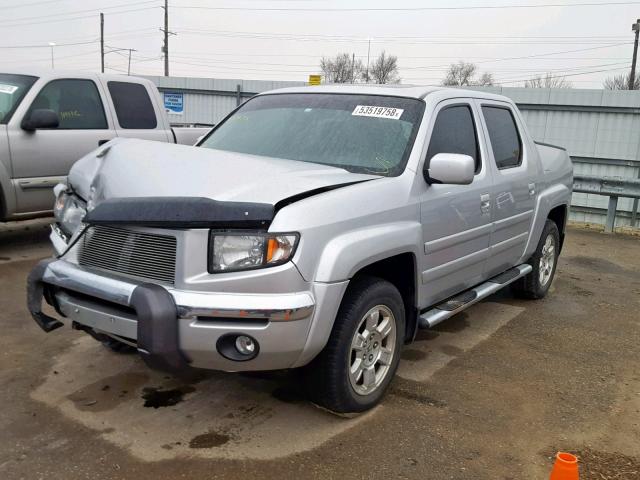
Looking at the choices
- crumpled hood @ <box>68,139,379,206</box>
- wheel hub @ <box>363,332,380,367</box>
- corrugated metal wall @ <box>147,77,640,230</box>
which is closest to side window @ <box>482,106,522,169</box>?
crumpled hood @ <box>68,139,379,206</box>

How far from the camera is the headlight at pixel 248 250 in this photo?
9.03ft

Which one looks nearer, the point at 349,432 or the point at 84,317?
the point at 84,317

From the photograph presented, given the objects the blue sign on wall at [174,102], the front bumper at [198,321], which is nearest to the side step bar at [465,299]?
the front bumper at [198,321]

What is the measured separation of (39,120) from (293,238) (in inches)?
184

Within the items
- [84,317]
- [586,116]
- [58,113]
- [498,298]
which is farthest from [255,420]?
[586,116]

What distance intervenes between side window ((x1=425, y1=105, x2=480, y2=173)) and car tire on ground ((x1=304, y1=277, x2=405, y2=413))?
3.18ft

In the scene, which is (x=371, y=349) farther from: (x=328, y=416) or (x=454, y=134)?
(x=454, y=134)

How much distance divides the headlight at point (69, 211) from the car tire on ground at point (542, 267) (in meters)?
4.08

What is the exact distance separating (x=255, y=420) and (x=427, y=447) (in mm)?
950

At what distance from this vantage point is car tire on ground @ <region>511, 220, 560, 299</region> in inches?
226

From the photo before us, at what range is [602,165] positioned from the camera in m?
11.6

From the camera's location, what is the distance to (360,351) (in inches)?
131

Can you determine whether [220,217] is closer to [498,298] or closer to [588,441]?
[588,441]

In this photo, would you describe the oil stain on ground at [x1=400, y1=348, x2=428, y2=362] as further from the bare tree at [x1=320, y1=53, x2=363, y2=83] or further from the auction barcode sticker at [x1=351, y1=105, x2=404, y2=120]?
the bare tree at [x1=320, y1=53, x2=363, y2=83]
